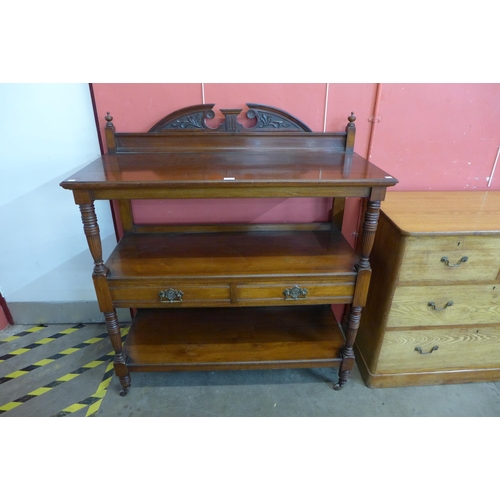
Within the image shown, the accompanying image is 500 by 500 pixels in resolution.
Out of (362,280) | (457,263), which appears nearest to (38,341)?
(362,280)

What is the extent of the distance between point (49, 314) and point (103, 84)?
1.61m

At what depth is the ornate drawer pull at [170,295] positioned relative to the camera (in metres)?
1.50

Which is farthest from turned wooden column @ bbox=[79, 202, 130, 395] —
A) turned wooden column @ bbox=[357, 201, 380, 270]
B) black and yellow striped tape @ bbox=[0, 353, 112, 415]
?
turned wooden column @ bbox=[357, 201, 380, 270]

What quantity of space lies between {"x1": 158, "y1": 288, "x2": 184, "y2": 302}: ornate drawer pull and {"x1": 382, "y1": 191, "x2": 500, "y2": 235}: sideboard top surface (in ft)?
3.49

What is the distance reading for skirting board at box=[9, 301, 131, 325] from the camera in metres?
2.29

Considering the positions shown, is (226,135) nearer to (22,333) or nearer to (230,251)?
(230,251)

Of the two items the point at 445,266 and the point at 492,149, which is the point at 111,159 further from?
the point at 492,149

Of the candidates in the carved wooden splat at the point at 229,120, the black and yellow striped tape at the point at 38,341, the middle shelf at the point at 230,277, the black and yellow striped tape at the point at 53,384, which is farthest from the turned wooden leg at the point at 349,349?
the black and yellow striped tape at the point at 38,341

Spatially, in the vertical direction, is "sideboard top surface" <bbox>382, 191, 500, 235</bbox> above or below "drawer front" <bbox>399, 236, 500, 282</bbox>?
above

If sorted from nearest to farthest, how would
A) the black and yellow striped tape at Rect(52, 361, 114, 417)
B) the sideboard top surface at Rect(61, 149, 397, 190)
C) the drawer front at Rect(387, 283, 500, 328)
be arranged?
the sideboard top surface at Rect(61, 149, 397, 190) < the drawer front at Rect(387, 283, 500, 328) < the black and yellow striped tape at Rect(52, 361, 114, 417)

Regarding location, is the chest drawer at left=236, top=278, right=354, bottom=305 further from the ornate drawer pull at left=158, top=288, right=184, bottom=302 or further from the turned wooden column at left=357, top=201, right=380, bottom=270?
the ornate drawer pull at left=158, top=288, right=184, bottom=302

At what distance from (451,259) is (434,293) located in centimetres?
20

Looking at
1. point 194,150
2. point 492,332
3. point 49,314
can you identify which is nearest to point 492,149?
point 492,332

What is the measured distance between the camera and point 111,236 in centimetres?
205
